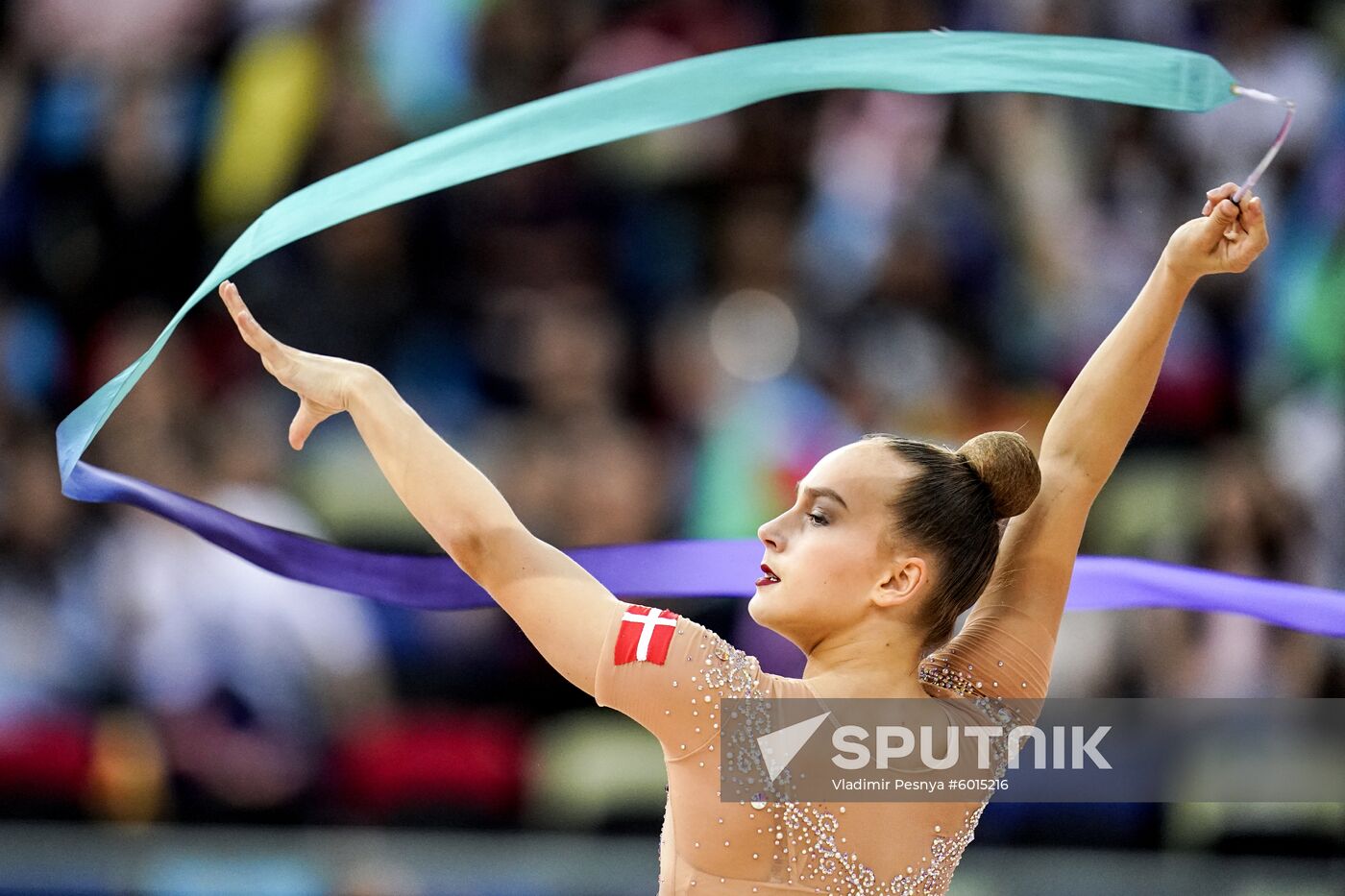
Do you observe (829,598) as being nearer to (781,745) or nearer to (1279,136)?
(781,745)

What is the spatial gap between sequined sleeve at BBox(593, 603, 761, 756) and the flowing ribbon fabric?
675 millimetres

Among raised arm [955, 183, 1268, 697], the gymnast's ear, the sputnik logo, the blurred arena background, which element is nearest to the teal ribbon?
raised arm [955, 183, 1268, 697]

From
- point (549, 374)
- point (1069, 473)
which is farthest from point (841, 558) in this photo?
point (549, 374)

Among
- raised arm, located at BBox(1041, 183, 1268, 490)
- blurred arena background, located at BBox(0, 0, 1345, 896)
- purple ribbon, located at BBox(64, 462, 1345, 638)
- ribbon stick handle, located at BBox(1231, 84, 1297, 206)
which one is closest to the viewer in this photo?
ribbon stick handle, located at BBox(1231, 84, 1297, 206)

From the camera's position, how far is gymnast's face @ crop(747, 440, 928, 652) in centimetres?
200

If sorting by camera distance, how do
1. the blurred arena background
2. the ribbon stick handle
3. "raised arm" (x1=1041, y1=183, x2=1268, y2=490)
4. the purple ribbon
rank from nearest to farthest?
the ribbon stick handle, "raised arm" (x1=1041, y1=183, x2=1268, y2=490), the purple ribbon, the blurred arena background

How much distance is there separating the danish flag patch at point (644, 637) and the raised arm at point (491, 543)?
22 millimetres

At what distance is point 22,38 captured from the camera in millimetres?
5918

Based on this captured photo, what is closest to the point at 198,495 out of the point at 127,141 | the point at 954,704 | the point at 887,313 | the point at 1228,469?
the point at 127,141

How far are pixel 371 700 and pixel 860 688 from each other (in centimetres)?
278

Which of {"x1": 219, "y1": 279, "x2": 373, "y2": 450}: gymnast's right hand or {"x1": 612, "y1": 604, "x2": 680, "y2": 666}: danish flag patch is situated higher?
{"x1": 219, "y1": 279, "x2": 373, "y2": 450}: gymnast's right hand

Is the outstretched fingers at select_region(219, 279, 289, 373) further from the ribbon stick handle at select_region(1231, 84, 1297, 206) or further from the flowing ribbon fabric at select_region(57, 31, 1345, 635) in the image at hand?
the ribbon stick handle at select_region(1231, 84, 1297, 206)

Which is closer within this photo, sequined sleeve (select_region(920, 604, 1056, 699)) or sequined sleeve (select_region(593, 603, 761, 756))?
sequined sleeve (select_region(593, 603, 761, 756))

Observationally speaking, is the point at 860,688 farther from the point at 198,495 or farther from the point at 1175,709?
the point at 198,495
